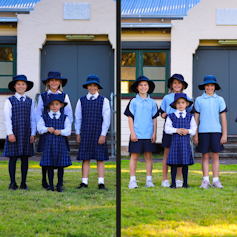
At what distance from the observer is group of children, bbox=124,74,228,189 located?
7.83 ft

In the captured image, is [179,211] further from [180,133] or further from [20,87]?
[20,87]

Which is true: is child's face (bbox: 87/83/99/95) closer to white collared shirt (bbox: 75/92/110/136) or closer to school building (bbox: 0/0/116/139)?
white collared shirt (bbox: 75/92/110/136)

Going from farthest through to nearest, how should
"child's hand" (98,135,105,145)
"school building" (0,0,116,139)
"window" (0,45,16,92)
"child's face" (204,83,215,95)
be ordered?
"school building" (0,0,116,139)
"window" (0,45,16,92)
"child's face" (204,83,215,95)
"child's hand" (98,135,105,145)

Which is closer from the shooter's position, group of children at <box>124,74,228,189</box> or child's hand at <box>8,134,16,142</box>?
child's hand at <box>8,134,16,142</box>

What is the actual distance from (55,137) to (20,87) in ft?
Result: 1.25

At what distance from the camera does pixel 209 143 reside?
8.24ft

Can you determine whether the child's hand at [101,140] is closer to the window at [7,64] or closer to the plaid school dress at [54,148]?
the plaid school dress at [54,148]

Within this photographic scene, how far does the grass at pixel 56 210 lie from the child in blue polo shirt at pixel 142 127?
25 cm

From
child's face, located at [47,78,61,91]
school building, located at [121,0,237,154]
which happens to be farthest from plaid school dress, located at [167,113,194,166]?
school building, located at [121,0,237,154]

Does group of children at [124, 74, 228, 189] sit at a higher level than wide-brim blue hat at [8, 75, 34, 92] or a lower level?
lower

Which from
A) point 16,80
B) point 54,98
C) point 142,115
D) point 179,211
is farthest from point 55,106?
point 179,211

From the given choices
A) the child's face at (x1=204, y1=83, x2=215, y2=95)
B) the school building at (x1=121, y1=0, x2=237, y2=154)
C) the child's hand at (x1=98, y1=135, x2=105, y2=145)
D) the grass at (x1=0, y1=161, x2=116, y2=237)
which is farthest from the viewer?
the school building at (x1=121, y1=0, x2=237, y2=154)

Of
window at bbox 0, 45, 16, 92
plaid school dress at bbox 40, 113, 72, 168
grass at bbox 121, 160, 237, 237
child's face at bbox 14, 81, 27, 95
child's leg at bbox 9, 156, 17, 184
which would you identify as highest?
window at bbox 0, 45, 16, 92

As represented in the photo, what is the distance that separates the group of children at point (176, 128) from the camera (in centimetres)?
239
